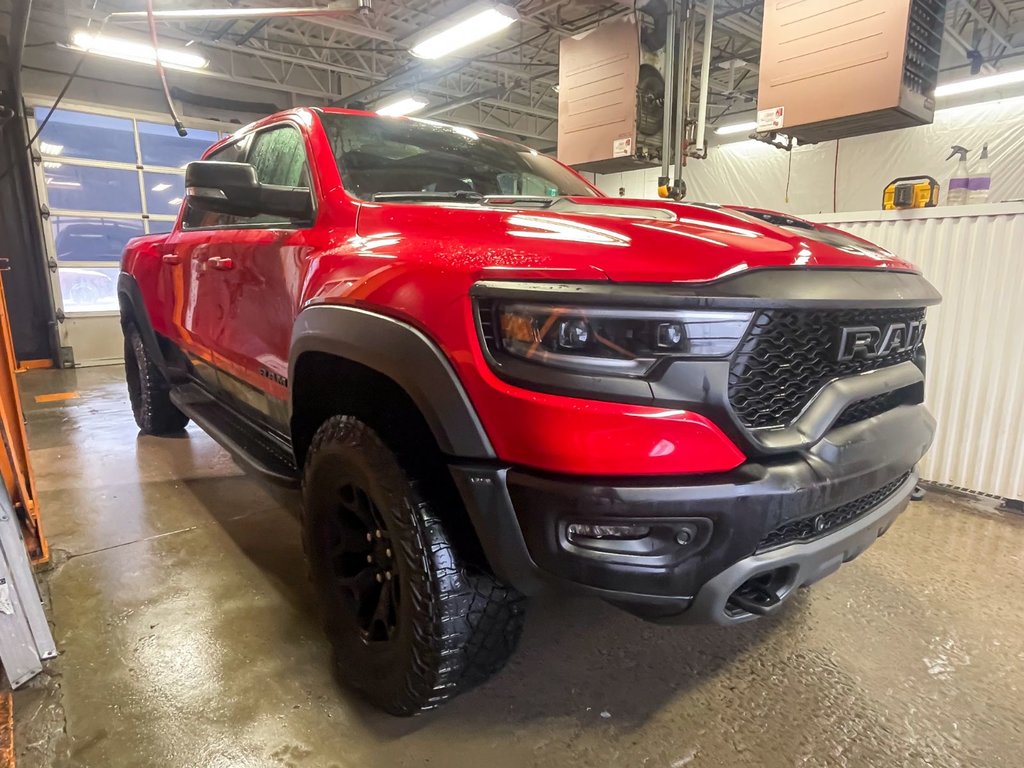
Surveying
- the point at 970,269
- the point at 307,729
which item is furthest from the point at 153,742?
the point at 970,269

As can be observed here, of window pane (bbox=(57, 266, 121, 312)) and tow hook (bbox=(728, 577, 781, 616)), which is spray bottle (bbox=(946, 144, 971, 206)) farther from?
window pane (bbox=(57, 266, 121, 312))

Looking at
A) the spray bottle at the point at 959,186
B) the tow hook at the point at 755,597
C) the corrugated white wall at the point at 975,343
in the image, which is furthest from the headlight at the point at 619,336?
the spray bottle at the point at 959,186

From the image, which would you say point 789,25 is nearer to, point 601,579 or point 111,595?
point 601,579

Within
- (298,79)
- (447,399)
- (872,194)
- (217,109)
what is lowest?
(447,399)

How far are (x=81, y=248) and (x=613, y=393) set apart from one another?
9.22m

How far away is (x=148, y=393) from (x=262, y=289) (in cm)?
238

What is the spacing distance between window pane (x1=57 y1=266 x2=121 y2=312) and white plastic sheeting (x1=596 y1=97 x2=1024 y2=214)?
22.6ft

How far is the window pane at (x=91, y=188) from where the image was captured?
25.1 ft

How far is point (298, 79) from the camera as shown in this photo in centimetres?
961

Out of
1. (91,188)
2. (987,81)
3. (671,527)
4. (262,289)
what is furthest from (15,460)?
(987,81)

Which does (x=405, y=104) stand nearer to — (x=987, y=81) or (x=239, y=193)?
(x=987, y=81)

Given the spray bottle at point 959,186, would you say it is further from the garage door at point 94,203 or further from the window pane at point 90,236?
the window pane at point 90,236

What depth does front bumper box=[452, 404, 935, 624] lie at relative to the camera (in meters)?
1.08

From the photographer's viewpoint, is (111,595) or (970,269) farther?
(970,269)
